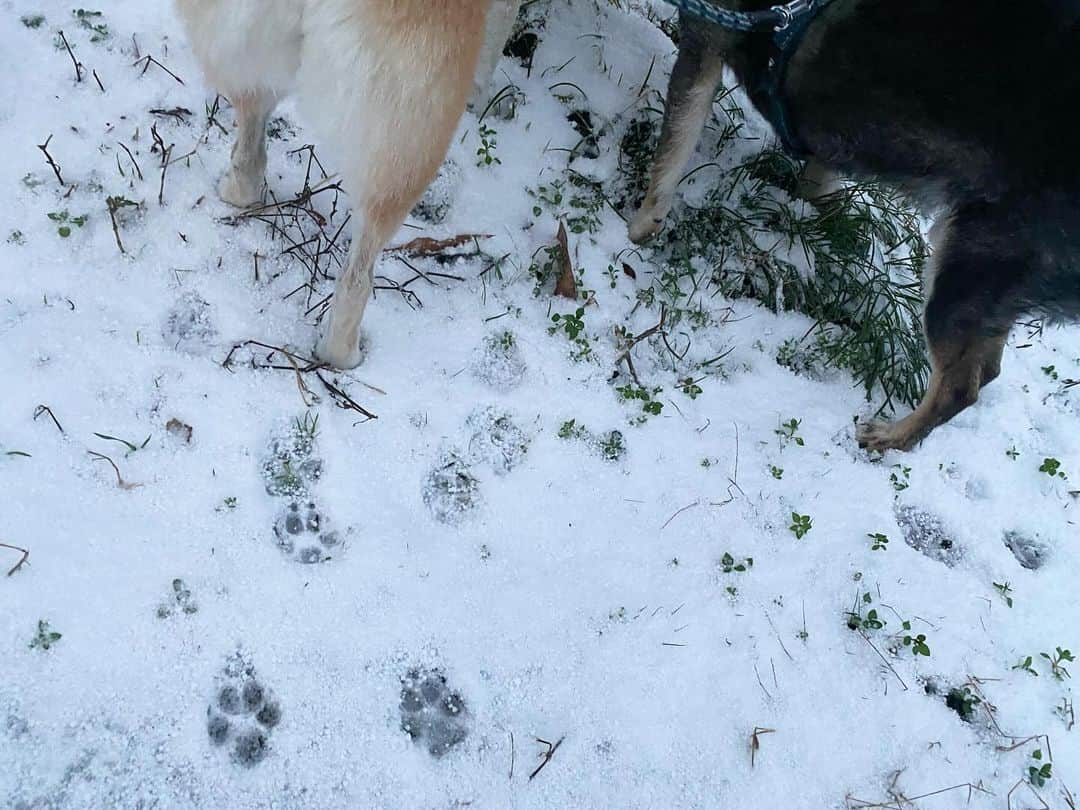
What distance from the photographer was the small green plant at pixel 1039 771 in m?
2.03

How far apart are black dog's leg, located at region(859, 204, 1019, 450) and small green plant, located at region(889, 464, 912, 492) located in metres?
0.09

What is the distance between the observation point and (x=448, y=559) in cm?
199

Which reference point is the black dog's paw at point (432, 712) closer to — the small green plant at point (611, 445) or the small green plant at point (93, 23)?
the small green plant at point (611, 445)

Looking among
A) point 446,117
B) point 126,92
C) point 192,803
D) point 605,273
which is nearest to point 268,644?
point 192,803

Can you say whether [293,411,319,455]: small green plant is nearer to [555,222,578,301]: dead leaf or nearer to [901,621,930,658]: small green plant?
[555,222,578,301]: dead leaf

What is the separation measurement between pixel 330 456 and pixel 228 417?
1.01ft

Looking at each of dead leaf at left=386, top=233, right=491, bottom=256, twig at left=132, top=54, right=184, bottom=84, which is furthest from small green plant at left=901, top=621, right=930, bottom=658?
twig at left=132, top=54, right=184, bottom=84

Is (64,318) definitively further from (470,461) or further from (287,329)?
(470,461)

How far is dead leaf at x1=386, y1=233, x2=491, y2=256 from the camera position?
8.19 feet

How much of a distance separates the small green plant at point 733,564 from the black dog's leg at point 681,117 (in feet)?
4.36

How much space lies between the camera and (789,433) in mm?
2498

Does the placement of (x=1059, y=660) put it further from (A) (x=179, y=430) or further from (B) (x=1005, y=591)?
(A) (x=179, y=430)

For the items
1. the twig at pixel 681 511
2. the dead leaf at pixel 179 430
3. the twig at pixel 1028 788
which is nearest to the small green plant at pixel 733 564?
the twig at pixel 681 511

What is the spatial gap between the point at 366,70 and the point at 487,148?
120cm
